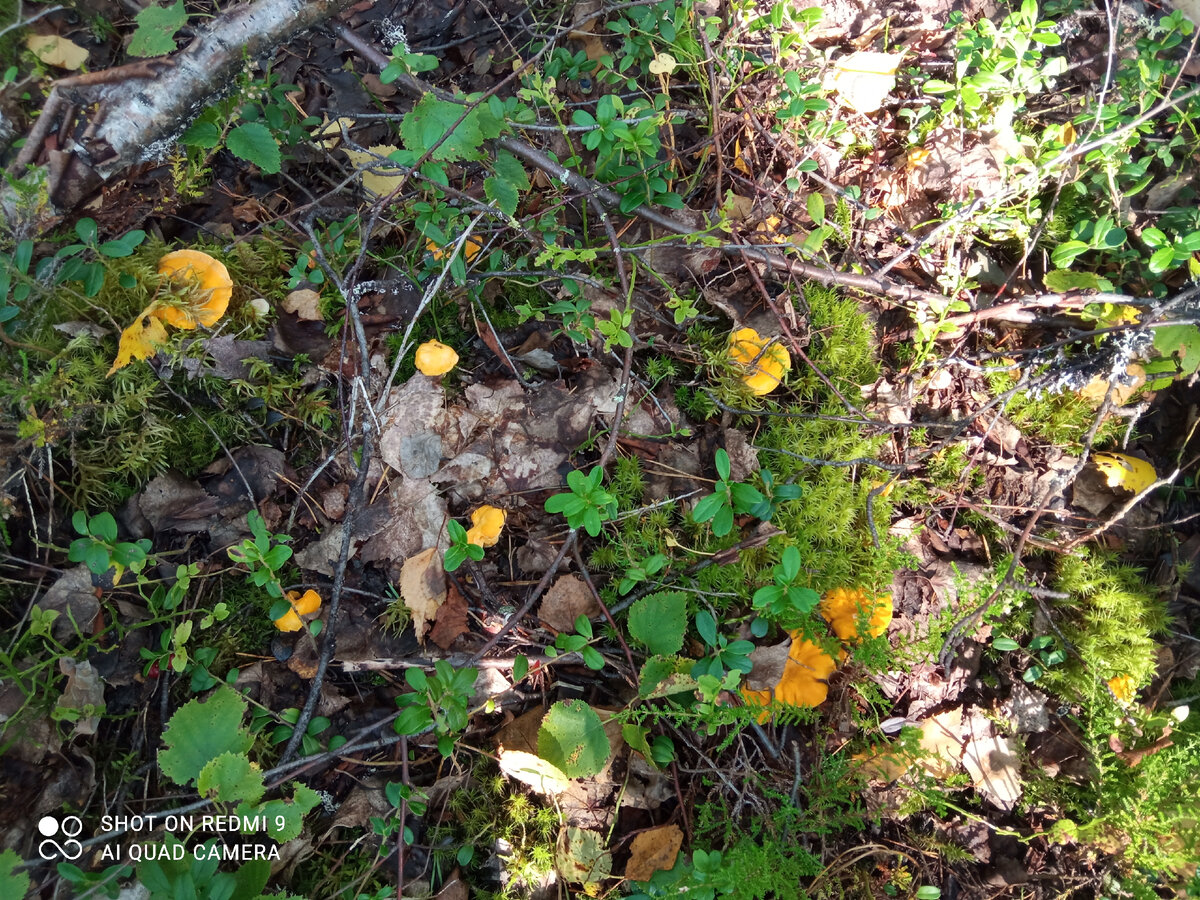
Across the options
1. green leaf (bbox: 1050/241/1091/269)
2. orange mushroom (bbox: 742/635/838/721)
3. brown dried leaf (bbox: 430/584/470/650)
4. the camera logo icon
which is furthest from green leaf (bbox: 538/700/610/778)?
green leaf (bbox: 1050/241/1091/269)

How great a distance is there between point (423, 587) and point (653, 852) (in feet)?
4.57

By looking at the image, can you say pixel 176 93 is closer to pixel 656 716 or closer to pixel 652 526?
pixel 652 526

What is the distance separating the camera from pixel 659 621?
8.75 ft

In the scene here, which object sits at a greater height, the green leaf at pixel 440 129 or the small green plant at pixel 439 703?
the green leaf at pixel 440 129

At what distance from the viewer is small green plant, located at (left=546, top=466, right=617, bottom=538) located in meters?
2.56

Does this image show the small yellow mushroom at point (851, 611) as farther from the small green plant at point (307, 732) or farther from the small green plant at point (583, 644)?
the small green plant at point (307, 732)

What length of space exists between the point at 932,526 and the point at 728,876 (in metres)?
1.81

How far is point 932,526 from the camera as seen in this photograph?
3.22 metres

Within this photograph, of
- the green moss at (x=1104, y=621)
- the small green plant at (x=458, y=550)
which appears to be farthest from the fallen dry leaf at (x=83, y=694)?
the green moss at (x=1104, y=621)

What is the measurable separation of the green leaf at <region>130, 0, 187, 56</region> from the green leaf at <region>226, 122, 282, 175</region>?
36 centimetres

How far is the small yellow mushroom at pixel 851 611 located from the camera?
2.86 m

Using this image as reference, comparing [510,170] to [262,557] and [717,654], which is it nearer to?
[262,557]

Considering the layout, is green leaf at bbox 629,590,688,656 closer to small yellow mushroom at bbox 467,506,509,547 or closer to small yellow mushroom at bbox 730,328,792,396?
small yellow mushroom at bbox 467,506,509,547

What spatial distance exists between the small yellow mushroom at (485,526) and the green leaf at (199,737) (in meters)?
1.05
